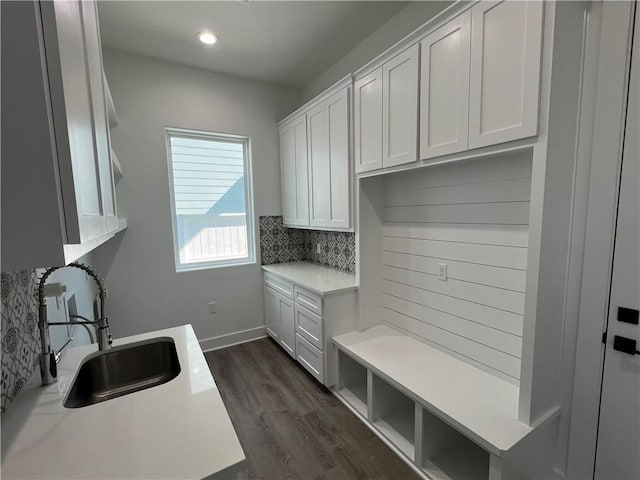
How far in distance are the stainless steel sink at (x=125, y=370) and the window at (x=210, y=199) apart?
68.1 inches

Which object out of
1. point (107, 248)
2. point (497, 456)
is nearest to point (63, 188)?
point (497, 456)

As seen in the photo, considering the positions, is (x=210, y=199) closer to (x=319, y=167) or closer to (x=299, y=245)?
(x=299, y=245)

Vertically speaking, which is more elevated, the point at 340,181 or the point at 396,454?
the point at 340,181

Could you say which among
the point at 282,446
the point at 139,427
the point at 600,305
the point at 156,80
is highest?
the point at 156,80

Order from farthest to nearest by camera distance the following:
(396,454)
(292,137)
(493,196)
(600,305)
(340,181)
Result: (292,137) < (340,181) < (396,454) < (493,196) < (600,305)

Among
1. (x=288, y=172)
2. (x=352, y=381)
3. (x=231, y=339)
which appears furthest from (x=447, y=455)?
(x=288, y=172)

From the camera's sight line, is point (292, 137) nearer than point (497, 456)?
No

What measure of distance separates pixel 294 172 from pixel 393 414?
2.40m

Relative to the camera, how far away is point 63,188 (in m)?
0.60

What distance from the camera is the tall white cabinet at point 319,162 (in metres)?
2.41

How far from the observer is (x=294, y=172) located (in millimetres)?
3213

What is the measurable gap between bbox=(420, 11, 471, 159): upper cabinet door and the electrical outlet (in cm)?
74

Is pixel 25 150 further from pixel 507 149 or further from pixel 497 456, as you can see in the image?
pixel 497 456

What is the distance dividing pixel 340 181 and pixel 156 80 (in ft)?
6.87
